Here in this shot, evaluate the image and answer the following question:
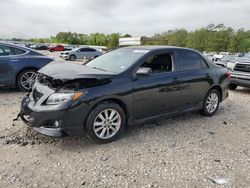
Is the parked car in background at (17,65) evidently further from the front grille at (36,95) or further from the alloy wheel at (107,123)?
the alloy wheel at (107,123)

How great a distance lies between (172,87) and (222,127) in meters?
1.38

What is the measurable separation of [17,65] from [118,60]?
3.62 m

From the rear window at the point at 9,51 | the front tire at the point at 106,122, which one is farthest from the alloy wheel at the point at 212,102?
the rear window at the point at 9,51

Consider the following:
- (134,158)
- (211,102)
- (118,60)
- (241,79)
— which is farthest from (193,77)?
(241,79)

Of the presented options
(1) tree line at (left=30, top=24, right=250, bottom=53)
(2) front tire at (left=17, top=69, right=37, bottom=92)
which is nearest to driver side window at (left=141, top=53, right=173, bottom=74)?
(2) front tire at (left=17, top=69, right=37, bottom=92)

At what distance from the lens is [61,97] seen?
3410 mm

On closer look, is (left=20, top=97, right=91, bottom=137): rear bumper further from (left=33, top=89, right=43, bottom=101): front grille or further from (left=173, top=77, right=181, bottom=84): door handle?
(left=173, top=77, right=181, bottom=84): door handle

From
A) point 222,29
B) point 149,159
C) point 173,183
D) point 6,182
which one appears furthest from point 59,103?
point 222,29

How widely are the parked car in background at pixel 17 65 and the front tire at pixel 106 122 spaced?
3.59 meters

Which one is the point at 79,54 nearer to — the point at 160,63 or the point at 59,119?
the point at 160,63

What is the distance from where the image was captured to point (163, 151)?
3660 millimetres

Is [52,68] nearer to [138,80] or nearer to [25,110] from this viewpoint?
[25,110]

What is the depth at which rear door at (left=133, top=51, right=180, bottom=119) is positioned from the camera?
4051 millimetres

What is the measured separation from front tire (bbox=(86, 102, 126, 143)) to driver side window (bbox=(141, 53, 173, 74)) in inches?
39.3
